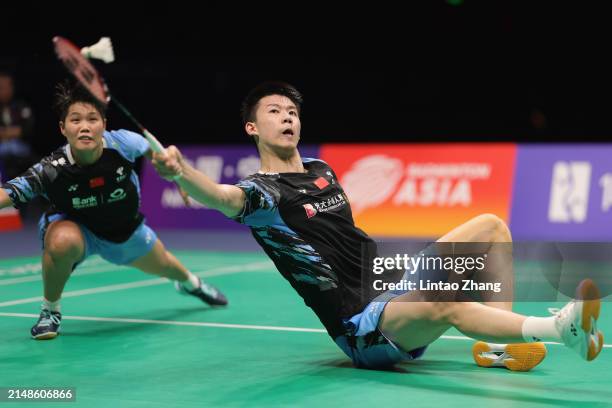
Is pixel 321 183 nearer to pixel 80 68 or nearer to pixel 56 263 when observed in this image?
pixel 80 68

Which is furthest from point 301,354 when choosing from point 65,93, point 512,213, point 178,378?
point 512,213

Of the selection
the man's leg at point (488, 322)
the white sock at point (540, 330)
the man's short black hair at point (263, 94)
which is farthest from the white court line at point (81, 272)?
the white sock at point (540, 330)

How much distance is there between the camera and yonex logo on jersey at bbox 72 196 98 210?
18.5 ft

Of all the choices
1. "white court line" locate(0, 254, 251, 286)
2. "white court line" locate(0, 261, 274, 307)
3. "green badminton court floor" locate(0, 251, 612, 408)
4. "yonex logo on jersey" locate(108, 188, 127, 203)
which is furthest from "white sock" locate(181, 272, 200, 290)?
"white court line" locate(0, 254, 251, 286)

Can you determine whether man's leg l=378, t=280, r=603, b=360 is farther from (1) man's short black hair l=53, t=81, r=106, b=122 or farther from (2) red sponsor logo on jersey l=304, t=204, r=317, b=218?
(1) man's short black hair l=53, t=81, r=106, b=122

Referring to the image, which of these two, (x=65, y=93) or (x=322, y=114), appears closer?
(x=65, y=93)

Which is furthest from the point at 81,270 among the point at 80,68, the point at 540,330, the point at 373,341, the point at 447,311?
the point at 540,330

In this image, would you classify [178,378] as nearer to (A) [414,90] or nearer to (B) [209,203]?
(B) [209,203]

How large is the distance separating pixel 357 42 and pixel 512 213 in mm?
8835

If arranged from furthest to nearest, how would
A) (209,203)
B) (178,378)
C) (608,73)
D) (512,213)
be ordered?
(608,73)
(512,213)
(178,378)
(209,203)

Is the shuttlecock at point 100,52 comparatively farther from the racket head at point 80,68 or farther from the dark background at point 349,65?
the dark background at point 349,65

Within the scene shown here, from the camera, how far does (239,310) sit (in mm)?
6492

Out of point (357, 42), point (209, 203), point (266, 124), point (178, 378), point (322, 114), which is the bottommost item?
point (178, 378)

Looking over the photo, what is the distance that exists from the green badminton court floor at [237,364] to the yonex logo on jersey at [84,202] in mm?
777
